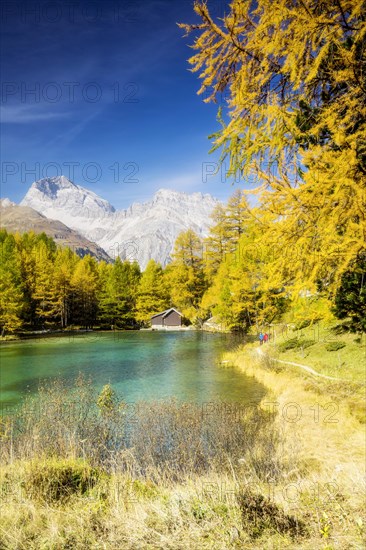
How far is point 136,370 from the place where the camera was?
2680cm

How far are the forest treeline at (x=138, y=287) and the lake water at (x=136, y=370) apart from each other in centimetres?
608

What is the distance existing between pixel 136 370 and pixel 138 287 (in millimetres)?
43691

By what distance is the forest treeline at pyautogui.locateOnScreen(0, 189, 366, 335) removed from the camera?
36.3m

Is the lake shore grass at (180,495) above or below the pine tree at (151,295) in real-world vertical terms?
below

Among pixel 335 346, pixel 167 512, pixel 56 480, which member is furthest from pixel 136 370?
pixel 167 512

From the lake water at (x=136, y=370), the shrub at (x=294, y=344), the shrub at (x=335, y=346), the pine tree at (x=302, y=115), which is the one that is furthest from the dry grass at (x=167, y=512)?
the shrub at (x=294, y=344)

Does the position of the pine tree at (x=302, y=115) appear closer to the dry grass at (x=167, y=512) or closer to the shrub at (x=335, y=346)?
the dry grass at (x=167, y=512)

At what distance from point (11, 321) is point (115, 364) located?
90.9ft

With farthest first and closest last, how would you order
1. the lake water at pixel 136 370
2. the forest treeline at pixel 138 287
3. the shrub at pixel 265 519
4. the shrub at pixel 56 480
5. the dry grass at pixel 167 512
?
the forest treeline at pixel 138 287, the lake water at pixel 136 370, the shrub at pixel 56 480, the shrub at pixel 265 519, the dry grass at pixel 167 512

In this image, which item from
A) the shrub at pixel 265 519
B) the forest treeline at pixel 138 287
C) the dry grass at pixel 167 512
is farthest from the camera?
the forest treeline at pixel 138 287

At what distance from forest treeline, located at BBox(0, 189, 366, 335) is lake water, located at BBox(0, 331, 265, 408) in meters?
6.08

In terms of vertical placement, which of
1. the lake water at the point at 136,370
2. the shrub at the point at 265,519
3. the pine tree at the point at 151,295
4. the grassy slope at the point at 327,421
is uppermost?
the pine tree at the point at 151,295

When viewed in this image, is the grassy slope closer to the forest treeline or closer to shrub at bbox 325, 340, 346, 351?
shrub at bbox 325, 340, 346, 351

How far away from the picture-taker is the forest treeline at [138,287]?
36344 mm
